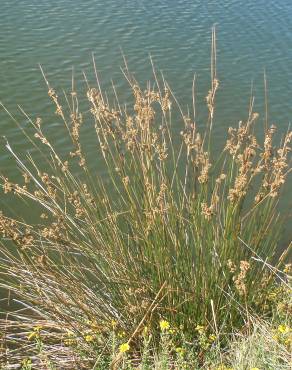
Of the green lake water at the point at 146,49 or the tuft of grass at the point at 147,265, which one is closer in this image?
the tuft of grass at the point at 147,265

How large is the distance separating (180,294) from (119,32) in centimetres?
731

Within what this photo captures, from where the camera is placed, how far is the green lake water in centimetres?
735

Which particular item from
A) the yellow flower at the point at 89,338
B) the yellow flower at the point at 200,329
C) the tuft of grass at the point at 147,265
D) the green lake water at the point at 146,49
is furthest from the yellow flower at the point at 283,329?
the green lake water at the point at 146,49

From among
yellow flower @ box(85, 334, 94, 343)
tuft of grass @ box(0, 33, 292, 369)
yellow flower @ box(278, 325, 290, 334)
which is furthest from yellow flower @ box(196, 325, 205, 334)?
yellow flower @ box(85, 334, 94, 343)

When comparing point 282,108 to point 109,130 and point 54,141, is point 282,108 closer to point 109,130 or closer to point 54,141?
point 54,141

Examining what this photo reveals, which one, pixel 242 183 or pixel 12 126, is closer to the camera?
pixel 242 183

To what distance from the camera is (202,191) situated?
2973 millimetres

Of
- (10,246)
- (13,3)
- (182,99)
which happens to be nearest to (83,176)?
(10,246)

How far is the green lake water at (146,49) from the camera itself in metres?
7.35

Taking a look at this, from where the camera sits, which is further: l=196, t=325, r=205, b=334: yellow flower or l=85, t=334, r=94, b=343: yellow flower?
l=196, t=325, r=205, b=334: yellow flower

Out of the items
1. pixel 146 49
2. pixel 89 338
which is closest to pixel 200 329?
pixel 89 338

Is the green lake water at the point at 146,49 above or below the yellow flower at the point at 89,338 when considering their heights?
below

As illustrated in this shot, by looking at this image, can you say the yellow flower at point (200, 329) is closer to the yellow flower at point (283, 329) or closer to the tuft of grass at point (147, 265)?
the tuft of grass at point (147, 265)

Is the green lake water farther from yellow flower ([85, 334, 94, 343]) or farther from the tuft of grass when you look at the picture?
yellow flower ([85, 334, 94, 343])
